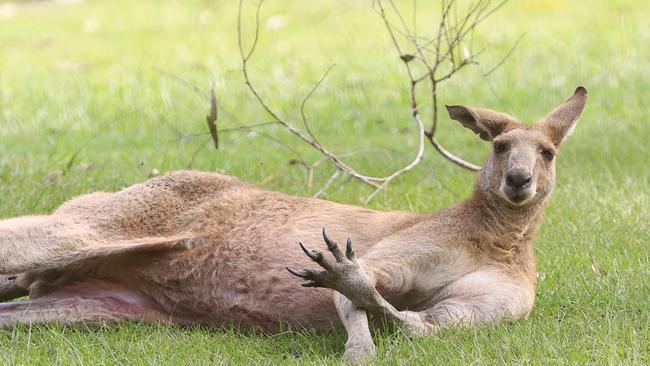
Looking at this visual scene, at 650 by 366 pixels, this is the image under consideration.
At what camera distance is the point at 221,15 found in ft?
52.9

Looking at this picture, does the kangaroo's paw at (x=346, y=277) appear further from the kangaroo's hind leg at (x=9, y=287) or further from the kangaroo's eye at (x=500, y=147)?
the kangaroo's hind leg at (x=9, y=287)

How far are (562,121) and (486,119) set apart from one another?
14.2 inches

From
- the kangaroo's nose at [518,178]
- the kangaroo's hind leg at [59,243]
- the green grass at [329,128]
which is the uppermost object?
the kangaroo's nose at [518,178]

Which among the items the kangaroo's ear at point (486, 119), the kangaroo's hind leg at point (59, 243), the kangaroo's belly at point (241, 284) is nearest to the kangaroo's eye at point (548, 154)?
the kangaroo's ear at point (486, 119)

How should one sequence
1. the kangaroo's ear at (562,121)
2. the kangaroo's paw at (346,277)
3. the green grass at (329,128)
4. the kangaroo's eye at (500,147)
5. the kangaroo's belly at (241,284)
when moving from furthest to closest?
the kangaroo's ear at (562,121) < the kangaroo's eye at (500,147) < the kangaroo's belly at (241,284) < the green grass at (329,128) < the kangaroo's paw at (346,277)

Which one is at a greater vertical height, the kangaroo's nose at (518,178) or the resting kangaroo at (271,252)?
the kangaroo's nose at (518,178)

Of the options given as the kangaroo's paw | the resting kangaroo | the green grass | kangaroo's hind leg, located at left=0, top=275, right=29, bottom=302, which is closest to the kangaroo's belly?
the resting kangaroo

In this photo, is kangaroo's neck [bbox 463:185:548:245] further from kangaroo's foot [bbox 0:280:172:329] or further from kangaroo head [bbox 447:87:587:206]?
kangaroo's foot [bbox 0:280:172:329]

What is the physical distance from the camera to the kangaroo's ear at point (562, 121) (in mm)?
5367

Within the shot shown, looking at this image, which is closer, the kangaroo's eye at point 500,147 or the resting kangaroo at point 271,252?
the resting kangaroo at point 271,252

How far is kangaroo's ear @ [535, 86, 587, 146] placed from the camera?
5.37 meters

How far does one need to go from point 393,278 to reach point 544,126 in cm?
110

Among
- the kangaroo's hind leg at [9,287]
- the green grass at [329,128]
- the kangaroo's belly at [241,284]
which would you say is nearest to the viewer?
the green grass at [329,128]

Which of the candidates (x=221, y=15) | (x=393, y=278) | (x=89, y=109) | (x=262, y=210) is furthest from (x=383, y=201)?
(x=221, y=15)
